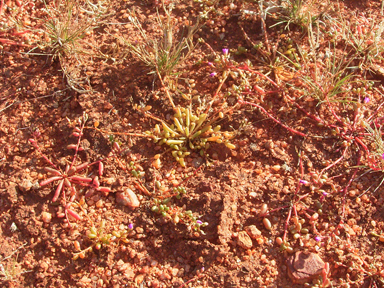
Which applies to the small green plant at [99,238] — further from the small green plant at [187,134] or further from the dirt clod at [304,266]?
the dirt clod at [304,266]

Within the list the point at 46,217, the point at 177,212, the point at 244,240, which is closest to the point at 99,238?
the point at 46,217

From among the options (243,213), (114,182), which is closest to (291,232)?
(243,213)

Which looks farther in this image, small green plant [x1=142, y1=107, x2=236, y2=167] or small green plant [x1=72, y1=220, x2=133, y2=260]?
small green plant [x1=142, y1=107, x2=236, y2=167]

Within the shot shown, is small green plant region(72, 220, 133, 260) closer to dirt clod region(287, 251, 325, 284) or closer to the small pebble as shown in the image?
the small pebble

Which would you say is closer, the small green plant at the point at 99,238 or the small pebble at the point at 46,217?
the small green plant at the point at 99,238

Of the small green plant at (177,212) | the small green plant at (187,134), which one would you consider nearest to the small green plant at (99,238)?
the small green plant at (177,212)

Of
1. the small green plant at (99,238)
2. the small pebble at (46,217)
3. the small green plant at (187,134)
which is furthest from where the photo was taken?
the small green plant at (187,134)

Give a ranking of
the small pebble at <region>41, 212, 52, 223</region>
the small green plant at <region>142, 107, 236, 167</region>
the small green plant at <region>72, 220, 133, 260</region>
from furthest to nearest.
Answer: the small green plant at <region>142, 107, 236, 167</region> < the small pebble at <region>41, 212, 52, 223</region> < the small green plant at <region>72, 220, 133, 260</region>

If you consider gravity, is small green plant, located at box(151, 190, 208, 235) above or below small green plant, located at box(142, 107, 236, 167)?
below

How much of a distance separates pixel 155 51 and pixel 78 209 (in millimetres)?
1431

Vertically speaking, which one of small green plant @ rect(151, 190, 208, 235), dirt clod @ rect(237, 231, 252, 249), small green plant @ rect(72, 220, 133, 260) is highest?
small green plant @ rect(151, 190, 208, 235)

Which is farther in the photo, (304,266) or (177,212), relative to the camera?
(177,212)

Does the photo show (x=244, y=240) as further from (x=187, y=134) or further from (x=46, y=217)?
(x=46, y=217)

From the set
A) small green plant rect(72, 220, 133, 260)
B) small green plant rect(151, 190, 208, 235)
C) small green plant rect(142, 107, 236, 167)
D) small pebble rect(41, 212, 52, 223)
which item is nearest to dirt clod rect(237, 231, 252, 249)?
small green plant rect(151, 190, 208, 235)
